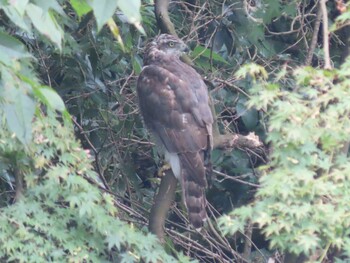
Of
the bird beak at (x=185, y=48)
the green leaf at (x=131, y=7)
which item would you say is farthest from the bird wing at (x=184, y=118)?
the green leaf at (x=131, y=7)

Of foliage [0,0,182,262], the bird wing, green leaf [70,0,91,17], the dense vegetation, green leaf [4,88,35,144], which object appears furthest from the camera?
the bird wing

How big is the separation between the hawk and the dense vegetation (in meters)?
0.18

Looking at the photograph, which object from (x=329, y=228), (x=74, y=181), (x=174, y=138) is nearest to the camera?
(x=329, y=228)

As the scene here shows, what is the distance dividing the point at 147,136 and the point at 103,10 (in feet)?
14.8

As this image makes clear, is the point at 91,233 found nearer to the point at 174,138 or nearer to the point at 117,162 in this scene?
the point at 174,138

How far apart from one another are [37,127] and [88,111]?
2.30 metres

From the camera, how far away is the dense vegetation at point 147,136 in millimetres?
3156

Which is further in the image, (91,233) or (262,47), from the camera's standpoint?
(262,47)

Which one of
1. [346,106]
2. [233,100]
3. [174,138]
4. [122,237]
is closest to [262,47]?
[233,100]

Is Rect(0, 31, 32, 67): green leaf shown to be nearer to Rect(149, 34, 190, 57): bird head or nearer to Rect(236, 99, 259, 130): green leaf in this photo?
Rect(149, 34, 190, 57): bird head

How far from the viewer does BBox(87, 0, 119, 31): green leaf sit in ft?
7.02

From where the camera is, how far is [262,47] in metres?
6.43

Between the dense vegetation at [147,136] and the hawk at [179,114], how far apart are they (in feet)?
0.58

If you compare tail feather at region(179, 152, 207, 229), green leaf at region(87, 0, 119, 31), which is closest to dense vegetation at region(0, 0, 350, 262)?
green leaf at region(87, 0, 119, 31)
